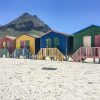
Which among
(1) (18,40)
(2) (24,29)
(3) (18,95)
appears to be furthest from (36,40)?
(2) (24,29)

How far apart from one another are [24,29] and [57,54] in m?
67.1

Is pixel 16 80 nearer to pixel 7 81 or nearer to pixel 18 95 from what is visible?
pixel 7 81

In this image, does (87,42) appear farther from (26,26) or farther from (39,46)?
(26,26)

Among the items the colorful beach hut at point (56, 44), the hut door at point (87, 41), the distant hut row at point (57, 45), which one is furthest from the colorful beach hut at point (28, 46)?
the hut door at point (87, 41)

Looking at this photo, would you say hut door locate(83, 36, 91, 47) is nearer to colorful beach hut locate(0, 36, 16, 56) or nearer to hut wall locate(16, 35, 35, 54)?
hut wall locate(16, 35, 35, 54)

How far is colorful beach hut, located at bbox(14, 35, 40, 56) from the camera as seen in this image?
99.8ft

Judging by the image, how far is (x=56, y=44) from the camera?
1112 inches

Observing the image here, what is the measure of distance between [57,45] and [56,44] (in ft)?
0.63

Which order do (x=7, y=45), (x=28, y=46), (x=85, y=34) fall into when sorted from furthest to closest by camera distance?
(x=7, y=45)
(x=28, y=46)
(x=85, y=34)

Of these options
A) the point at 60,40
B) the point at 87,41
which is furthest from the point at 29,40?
the point at 87,41

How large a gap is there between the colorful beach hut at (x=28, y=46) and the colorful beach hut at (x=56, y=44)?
1414mm

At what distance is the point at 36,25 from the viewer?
9319 centimetres

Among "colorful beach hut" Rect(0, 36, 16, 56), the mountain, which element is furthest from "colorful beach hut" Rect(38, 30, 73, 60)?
the mountain

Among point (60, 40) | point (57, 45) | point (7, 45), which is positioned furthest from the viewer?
point (7, 45)
